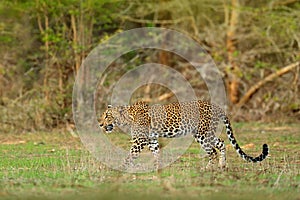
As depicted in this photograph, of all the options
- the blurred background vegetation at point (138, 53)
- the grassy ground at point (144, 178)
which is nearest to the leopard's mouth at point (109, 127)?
the grassy ground at point (144, 178)

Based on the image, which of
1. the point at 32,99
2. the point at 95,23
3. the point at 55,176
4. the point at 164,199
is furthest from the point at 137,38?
the point at 164,199

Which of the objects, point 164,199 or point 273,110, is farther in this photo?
point 273,110

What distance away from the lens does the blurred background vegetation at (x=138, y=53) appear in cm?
2331

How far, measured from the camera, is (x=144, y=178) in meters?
11.8

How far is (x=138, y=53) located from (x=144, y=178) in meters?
15.4

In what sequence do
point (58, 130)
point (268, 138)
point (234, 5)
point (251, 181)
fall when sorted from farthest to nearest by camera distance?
point (234, 5) → point (58, 130) → point (268, 138) → point (251, 181)

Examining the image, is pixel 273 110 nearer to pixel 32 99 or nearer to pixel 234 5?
pixel 234 5

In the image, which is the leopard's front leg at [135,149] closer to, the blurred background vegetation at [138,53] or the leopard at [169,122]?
the leopard at [169,122]

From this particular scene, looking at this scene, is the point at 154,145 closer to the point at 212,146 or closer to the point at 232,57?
the point at 212,146

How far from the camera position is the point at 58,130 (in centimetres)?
2286

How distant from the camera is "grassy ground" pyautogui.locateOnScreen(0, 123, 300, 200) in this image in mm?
9867

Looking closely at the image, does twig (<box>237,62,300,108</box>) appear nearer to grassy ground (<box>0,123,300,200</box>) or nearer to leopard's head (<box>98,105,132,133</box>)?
grassy ground (<box>0,123,300,200</box>)

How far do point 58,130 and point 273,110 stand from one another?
7.77 meters

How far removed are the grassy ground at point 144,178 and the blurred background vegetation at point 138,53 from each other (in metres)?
6.02
